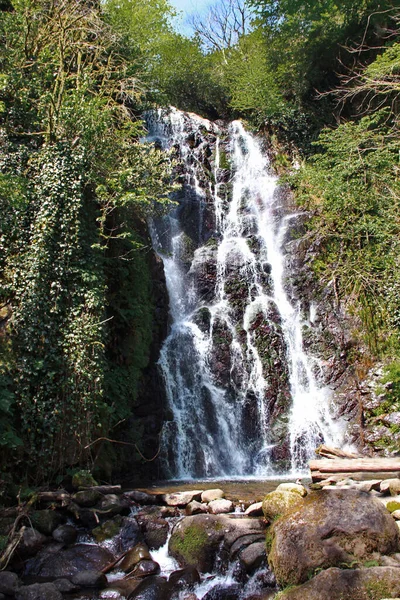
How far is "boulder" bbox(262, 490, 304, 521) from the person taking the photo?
6109 mm

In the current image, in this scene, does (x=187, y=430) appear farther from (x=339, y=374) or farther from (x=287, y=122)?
(x=287, y=122)

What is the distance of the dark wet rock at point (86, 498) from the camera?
725cm

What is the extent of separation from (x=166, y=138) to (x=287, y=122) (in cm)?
477

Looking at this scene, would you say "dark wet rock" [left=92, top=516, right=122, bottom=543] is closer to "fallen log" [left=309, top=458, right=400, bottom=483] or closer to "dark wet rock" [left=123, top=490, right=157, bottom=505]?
"dark wet rock" [left=123, top=490, right=157, bottom=505]

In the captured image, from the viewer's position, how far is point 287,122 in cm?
1923

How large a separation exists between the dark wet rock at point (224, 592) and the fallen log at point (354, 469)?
3.01 m

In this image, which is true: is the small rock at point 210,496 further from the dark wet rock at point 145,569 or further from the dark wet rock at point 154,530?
the dark wet rock at point 145,569

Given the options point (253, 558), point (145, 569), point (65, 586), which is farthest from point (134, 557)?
point (253, 558)

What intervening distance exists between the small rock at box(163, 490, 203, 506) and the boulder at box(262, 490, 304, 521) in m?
1.49

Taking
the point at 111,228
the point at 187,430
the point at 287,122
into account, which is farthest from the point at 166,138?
the point at 187,430

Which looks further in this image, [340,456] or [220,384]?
[220,384]

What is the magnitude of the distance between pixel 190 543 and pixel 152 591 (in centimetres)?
90

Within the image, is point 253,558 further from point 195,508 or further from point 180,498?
point 180,498

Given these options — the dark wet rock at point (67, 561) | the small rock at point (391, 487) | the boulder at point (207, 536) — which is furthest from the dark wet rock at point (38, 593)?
the small rock at point (391, 487)
